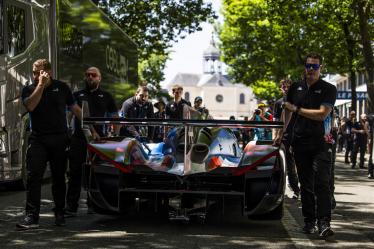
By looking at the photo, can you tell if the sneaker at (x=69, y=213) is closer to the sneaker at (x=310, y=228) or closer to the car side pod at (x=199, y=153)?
the car side pod at (x=199, y=153)

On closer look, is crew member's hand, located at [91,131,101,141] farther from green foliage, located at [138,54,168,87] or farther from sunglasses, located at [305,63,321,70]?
green foliage, located at [138,54,168,87]

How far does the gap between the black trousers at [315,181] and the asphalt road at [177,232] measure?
0.81ft

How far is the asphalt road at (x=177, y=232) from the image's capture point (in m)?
6.66

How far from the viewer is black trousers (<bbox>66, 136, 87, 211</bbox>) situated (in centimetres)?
865

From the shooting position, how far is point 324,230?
715 cm

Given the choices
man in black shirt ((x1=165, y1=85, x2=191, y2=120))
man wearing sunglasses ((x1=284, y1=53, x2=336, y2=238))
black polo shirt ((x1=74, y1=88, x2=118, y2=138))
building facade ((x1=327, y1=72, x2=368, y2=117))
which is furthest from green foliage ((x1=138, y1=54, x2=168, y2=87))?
man wearing sunglasses ((x1=284, y1=53, x2=336, y2=238))

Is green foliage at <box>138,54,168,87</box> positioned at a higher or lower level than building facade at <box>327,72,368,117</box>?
higher

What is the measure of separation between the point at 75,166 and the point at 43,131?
1.13 metres

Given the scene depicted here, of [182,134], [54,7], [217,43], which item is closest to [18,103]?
[54,7]

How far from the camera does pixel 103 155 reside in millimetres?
7543

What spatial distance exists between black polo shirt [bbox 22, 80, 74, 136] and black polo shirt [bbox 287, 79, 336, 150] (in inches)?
91.9

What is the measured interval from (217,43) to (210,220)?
44.0 meters

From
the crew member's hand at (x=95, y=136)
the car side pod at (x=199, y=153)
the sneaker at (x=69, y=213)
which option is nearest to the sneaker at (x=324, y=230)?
the car side pod at (x=199, y=153)

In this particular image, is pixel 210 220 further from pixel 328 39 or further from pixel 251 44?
pixel 251 44
